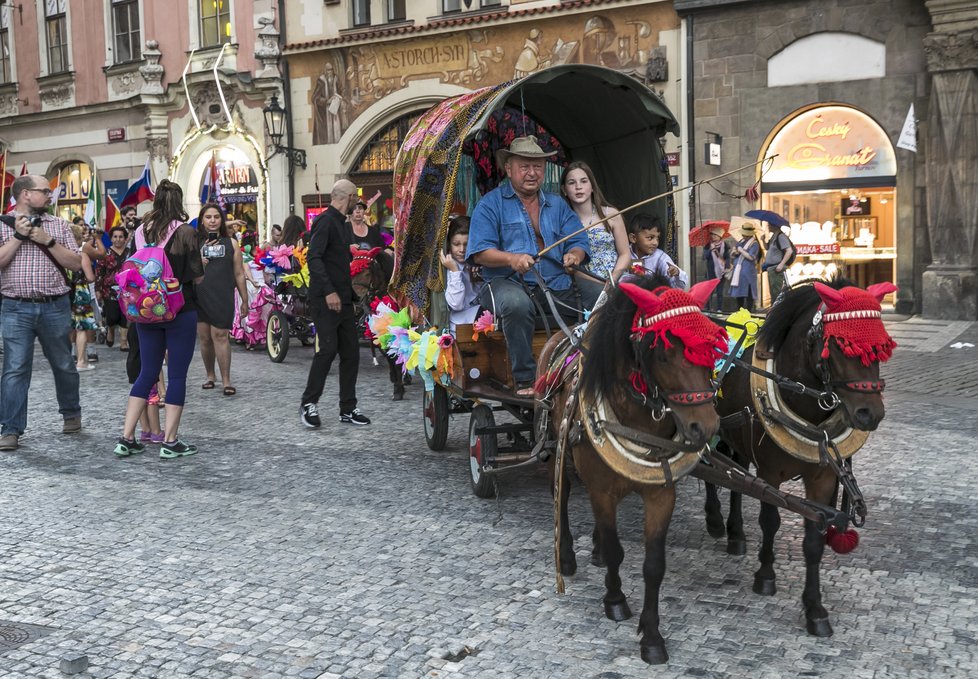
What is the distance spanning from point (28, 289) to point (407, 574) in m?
4.43

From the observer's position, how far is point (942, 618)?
14.5ft

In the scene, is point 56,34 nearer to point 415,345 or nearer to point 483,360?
point 415,345

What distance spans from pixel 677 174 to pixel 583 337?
14098 millimetres

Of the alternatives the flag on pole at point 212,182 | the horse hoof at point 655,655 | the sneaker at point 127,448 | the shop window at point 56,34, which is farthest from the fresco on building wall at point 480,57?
the horse hoof at point 655,655

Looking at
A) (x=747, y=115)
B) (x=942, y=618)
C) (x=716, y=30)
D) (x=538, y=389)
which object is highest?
(x=716, y=30)

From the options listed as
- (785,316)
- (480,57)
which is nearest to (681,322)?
(785,316)

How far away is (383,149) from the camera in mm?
22234

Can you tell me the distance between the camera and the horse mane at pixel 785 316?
439 cm

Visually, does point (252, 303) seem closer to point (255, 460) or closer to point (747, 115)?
point (255, 460)

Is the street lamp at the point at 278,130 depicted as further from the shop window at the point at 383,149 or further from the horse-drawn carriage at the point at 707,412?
the horse-drawn carriage at the point at 707,412

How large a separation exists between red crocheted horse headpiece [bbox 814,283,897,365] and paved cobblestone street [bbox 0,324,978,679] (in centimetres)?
115

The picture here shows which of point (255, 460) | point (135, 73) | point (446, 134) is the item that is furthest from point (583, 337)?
point (135, 73)

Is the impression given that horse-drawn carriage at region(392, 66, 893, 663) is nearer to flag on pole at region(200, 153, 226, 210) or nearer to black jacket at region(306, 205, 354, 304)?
black jacket at region(306, 205, 354, 304)

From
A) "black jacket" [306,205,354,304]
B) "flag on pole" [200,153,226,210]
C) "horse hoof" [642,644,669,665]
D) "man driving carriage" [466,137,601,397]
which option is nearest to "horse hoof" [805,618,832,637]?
"horse hoof" [642,644,669,665]
